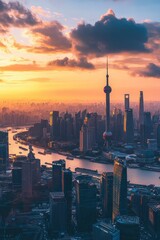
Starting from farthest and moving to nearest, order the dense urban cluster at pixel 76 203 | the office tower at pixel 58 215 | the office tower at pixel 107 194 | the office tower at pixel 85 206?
the office tower at pixel 107 194, the office tower at pixel 85 206, the office tower at pixel 58 215, the dense urban cluster at pixel 76 203

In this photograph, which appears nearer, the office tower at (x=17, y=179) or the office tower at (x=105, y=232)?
the office tower at (x=105, y=232)

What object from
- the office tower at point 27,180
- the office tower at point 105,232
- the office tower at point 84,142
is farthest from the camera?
the office tower at point 84,142

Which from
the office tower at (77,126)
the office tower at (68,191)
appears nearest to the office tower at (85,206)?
the office tower at (68,191)

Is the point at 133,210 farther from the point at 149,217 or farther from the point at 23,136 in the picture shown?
the point at 23,136

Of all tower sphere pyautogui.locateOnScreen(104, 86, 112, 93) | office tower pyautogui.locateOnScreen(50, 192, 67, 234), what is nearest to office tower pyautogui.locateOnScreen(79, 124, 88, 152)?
tower sphere pyautogui.locateOnScreen(104, 86, 112, 93)

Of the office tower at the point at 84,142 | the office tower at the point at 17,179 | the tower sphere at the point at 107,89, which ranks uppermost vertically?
the tower sphere at the point at 107,89

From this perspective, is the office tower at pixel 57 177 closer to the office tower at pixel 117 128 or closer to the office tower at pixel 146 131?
the office tower at pixel 146 131

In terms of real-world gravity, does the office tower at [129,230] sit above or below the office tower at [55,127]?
below
